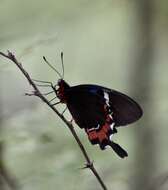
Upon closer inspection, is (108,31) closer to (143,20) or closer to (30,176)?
(143,20)

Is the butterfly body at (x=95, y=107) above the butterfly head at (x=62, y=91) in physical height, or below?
below

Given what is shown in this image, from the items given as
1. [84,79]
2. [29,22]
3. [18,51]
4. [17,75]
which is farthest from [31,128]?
[84,79]

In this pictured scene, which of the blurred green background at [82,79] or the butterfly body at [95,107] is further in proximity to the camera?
the blurred green background at [82,79]

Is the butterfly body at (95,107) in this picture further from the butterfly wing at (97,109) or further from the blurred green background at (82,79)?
the blurred green background at (82,79)

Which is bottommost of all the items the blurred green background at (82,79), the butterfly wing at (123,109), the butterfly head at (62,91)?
the blurred green background at (82,79)

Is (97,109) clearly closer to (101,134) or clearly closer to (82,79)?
(101,134)

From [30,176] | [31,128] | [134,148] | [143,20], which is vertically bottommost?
[134,148]

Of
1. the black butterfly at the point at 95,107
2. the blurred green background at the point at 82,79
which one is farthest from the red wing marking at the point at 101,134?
the blurred green background at the point at 82,79

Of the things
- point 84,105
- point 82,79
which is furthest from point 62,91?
point 82,79
